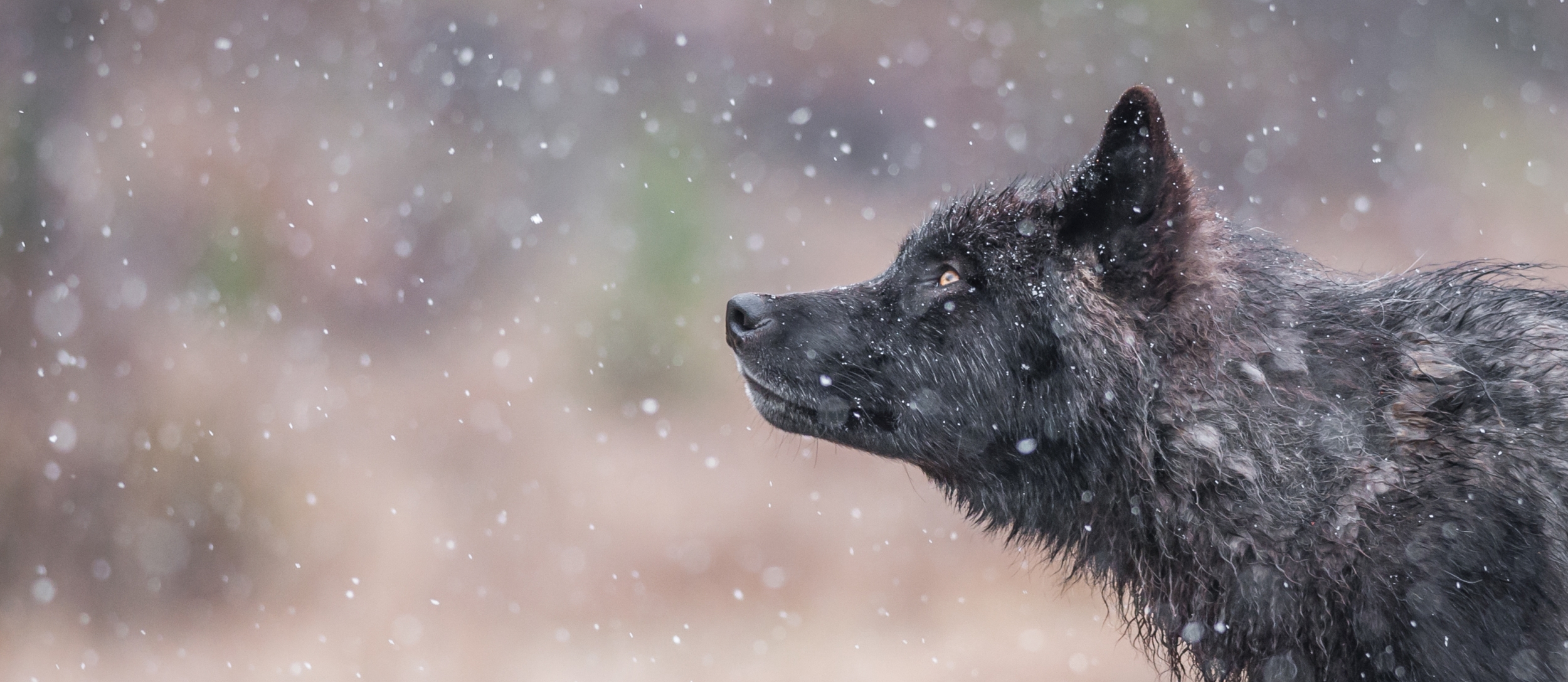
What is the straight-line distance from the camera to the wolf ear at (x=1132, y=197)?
266 cm

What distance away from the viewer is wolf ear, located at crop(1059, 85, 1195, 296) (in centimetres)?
266

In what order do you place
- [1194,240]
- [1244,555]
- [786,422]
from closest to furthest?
[1244,555], [1194,240], [786,422]

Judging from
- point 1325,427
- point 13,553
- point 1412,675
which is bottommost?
point 1412,675

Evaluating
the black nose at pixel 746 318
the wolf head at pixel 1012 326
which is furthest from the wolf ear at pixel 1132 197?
the black nose at pixel 746 318

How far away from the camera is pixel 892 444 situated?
10.1ft

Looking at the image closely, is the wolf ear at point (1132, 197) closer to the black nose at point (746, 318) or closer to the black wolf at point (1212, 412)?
the black wolf at point (1212, 412)

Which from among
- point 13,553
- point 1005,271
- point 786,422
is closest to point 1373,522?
point 1005,271

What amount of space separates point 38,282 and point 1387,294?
26.0 ft

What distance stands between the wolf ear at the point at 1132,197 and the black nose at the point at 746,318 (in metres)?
1.00

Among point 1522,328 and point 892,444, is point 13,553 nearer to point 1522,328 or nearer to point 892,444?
point 892,444

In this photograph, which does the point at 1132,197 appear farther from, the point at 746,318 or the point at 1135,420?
the point at 746,318

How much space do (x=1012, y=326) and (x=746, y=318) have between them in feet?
2.79

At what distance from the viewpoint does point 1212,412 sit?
272 centimetres

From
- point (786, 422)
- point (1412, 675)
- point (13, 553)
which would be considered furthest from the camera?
point (13, 553)
